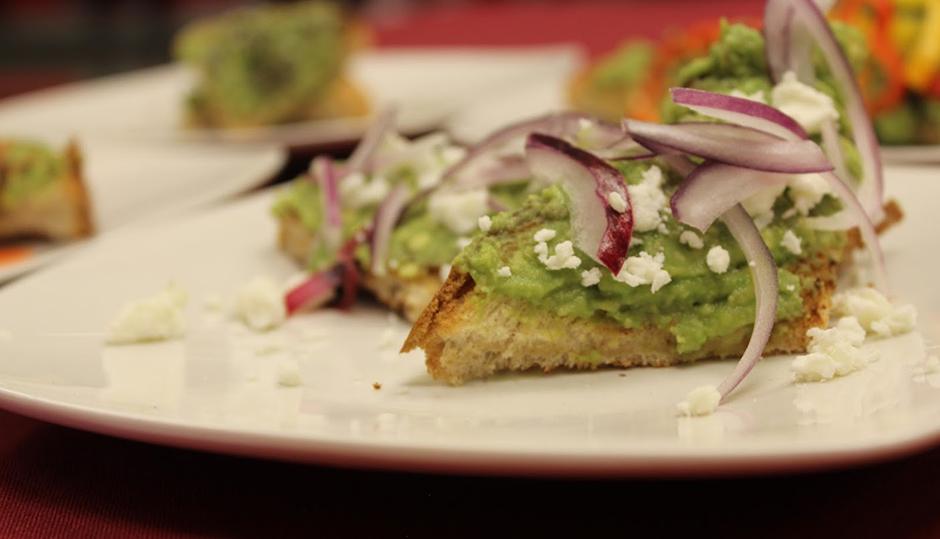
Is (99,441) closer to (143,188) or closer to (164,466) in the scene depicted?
(164,466)

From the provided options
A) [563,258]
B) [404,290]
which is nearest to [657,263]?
[563,258]

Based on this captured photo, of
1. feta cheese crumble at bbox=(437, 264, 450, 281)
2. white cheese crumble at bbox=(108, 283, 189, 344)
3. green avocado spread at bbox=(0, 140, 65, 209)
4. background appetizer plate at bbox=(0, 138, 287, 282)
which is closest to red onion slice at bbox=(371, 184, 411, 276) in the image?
feta cheese crumble at bbox=(437, 264, 450, 281)

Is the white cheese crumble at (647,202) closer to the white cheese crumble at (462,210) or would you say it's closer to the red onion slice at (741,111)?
the red onion slice at (741,111)

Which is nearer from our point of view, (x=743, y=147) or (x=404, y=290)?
(x=743, y=147)

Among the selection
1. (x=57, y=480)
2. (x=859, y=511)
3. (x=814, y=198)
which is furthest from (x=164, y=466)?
(x=814, y=198)

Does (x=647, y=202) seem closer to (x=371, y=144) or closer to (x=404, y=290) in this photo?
(x=404, y=290)

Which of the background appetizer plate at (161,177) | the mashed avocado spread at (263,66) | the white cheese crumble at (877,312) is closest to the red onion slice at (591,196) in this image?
the white cheese crumble at (877,312)

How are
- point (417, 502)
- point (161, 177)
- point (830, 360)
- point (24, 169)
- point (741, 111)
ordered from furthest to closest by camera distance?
point (161, 177) → point (24, 169) → point (741, 111) → point (830, 360) → point (417, 502)
